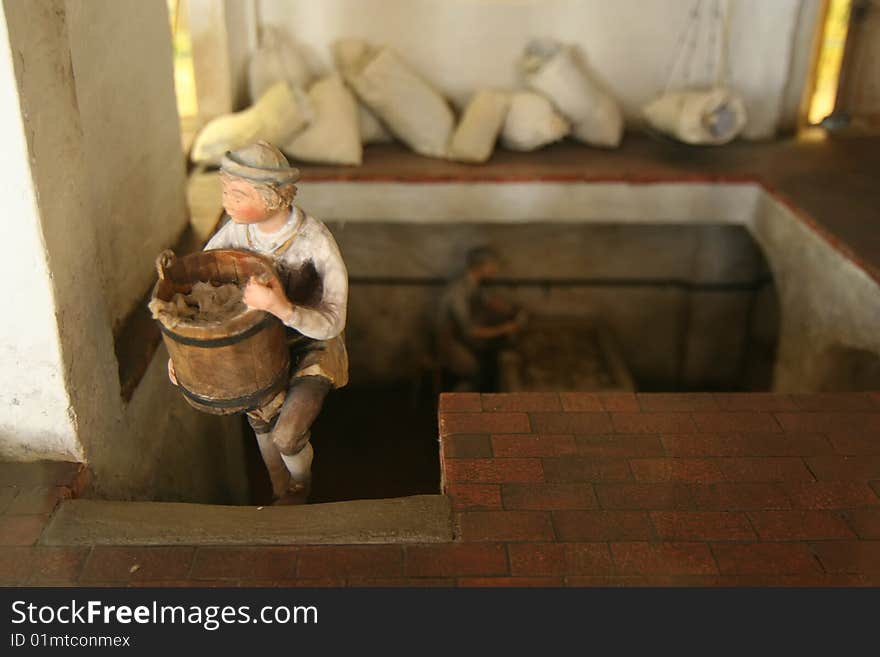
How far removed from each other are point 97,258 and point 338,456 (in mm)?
4566

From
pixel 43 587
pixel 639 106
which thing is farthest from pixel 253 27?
pixel 43 587

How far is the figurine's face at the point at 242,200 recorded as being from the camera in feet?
10.4

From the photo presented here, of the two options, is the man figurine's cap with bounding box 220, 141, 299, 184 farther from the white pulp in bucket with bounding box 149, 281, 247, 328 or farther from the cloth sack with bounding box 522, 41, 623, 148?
the cloth sack with bounding box 522, 41, 623, 148

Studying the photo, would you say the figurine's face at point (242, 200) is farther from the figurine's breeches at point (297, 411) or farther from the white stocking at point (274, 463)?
the white stocking at point (274, 463)

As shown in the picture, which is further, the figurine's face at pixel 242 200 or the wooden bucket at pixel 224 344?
the figurine's face at pixel 242 200

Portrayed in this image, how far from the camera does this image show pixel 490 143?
7.16 meters

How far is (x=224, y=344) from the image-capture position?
3062 millimetres

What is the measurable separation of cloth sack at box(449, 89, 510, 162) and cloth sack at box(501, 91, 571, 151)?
0.26 ft

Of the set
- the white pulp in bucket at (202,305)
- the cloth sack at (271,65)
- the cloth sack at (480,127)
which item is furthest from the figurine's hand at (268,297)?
the cloth sack at (271,65)

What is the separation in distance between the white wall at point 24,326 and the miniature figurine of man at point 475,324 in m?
4.46

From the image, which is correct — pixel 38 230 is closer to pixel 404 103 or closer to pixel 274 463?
pixel 274 463

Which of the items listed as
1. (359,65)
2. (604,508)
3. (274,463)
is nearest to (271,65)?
(359,65)

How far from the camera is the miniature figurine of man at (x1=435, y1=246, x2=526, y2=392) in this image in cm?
747

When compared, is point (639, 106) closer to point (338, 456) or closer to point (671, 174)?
point (671, 174)
